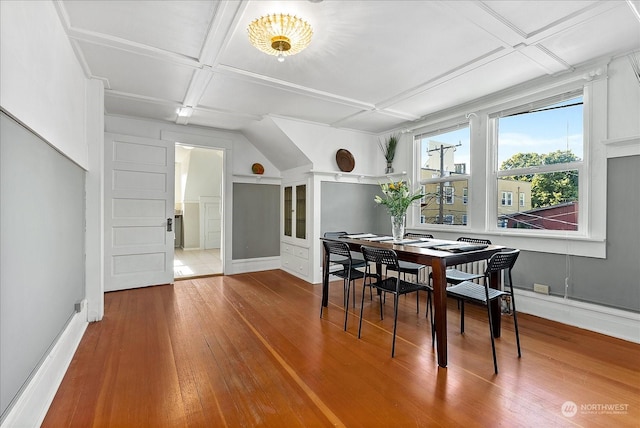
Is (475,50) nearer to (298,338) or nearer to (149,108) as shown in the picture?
(298,338)

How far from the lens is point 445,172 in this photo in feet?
14.4

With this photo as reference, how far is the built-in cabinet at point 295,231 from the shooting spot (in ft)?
16.2

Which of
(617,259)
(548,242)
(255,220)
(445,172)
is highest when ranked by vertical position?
(445,172)

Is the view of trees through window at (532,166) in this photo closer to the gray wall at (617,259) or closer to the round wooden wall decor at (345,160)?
the gray wall at (617,259)

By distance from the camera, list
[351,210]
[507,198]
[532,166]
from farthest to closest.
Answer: [351,210] < [507,198] < [532,166]

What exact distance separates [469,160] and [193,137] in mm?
4361

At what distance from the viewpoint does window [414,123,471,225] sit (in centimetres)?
412

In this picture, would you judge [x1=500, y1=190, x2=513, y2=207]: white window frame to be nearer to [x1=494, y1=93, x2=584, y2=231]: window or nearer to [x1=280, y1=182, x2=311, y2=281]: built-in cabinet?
[x1=494, y1=93, x2=584, y2=231]: window

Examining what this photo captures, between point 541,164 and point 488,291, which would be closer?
point 488,291

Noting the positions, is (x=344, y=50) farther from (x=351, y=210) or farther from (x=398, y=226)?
(x=351, y=210)

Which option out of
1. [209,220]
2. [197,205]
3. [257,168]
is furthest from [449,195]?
[197,205]

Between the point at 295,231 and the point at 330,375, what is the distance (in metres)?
3.34

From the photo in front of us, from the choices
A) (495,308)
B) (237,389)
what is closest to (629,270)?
(495,308)

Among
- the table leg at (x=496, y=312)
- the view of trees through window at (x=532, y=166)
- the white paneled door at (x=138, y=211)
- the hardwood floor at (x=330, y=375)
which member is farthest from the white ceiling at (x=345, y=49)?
the hardwood floor at (x=330, y=375)
